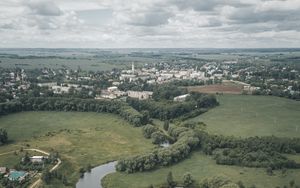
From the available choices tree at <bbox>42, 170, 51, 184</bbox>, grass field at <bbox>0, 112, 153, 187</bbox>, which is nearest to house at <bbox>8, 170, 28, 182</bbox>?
tree at <bbox>42, 170, 51, 184</bbox>

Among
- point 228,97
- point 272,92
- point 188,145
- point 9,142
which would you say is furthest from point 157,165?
point 272,92

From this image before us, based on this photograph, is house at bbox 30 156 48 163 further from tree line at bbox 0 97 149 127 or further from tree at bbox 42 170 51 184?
tree line at bbox 0 97 149 127

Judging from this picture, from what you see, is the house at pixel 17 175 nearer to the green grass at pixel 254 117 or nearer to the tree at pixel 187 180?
the tree at pixel 187 180

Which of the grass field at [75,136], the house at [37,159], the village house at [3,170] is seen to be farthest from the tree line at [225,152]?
the village house at [3,170]

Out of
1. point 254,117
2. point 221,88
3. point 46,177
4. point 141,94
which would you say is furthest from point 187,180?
point 221,88

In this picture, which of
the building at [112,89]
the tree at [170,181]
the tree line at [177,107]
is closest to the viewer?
the tree at [170,181]
